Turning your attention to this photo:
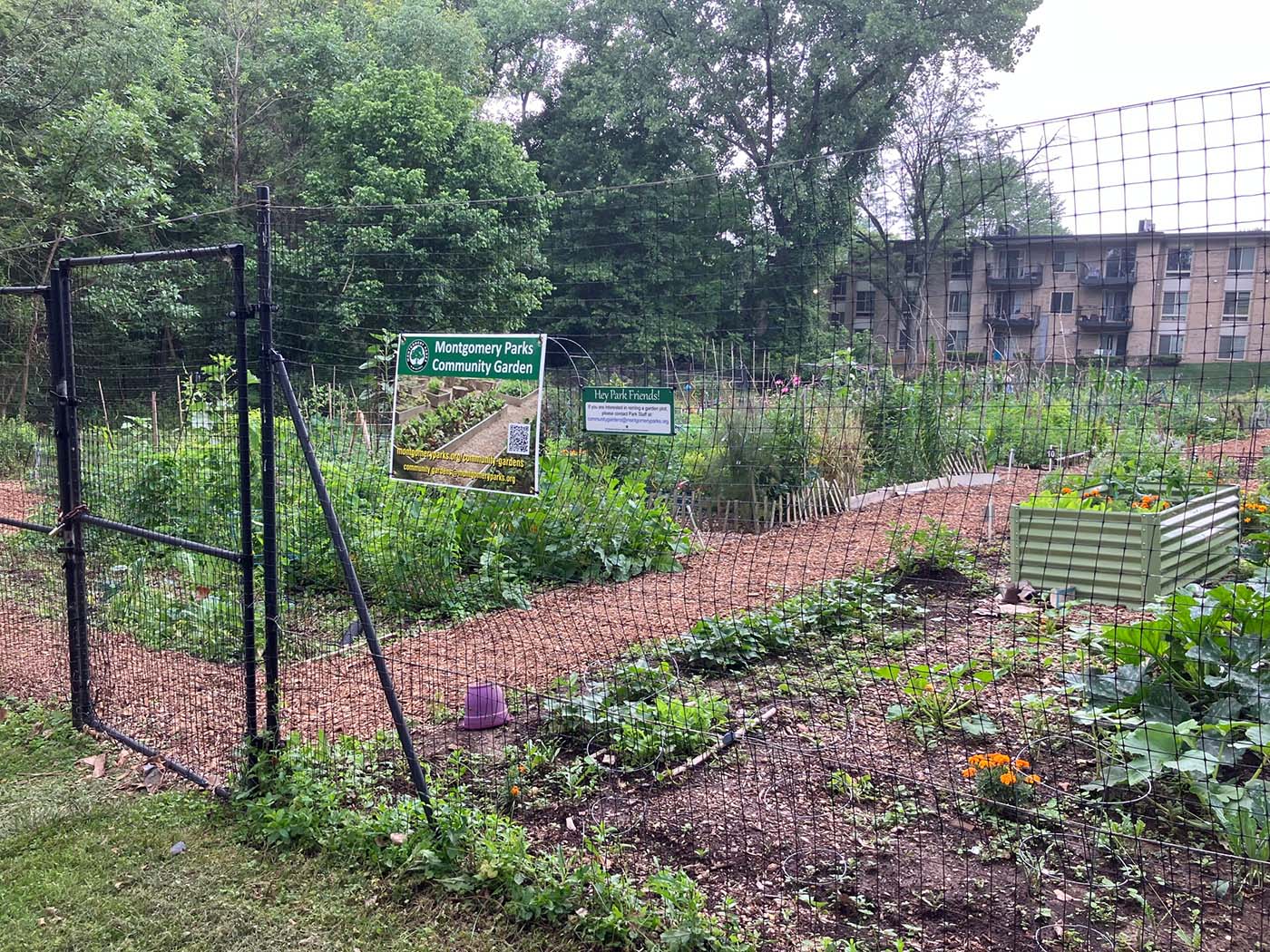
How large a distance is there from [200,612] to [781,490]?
370 cm

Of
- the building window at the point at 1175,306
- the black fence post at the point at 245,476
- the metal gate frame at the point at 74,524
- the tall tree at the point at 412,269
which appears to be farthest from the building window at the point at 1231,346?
the metal gate frame at the point at 74,524

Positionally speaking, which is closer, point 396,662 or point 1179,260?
point 1179,260

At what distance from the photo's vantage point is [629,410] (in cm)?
331

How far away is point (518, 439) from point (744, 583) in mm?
3402

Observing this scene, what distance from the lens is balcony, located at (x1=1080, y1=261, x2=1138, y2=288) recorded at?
8.50 feet

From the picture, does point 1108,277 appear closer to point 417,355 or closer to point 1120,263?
point 1120,263

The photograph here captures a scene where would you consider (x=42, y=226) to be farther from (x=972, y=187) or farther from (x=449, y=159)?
(x=972, y=187)

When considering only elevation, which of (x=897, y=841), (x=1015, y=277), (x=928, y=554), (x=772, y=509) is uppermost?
(x=1015, y=277)

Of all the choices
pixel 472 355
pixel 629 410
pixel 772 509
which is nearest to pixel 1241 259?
pixel 629 410

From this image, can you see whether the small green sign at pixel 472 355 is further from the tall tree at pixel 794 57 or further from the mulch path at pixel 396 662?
the tall tree at pixel 794 57

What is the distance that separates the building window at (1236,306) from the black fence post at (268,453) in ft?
9.79

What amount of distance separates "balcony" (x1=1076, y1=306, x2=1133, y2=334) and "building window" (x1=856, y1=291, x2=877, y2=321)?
2.00 ft

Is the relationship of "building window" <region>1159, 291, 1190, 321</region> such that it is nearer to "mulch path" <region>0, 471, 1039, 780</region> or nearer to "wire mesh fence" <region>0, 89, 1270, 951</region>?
"wire mesh fence" <region>0, 89, 1270, 951</region>

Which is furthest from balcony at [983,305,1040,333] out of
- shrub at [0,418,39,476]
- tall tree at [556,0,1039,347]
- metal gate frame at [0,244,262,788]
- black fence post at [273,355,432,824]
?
tall tree at [556,0,1039,347]
